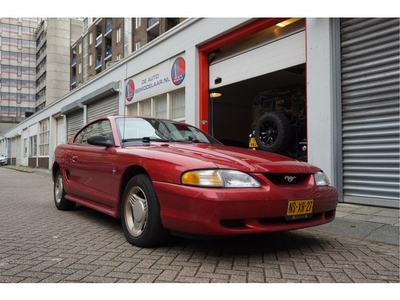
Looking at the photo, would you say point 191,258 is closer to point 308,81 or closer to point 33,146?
point 308,81

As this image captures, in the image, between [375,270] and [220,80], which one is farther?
[220,80]

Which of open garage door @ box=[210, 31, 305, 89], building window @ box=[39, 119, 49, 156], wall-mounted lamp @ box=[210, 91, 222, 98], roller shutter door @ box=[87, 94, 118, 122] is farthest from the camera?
building window @ box=[39, 119, 49, 156]

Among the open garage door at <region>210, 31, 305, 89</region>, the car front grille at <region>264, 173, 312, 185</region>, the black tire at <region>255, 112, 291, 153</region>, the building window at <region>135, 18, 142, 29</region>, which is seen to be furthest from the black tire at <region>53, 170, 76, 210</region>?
the building window at <region>135, 18, 142, 29</region>

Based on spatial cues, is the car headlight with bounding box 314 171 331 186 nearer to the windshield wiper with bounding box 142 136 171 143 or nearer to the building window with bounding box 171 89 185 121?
the windshield wiper with bounding box 142 136 171 143

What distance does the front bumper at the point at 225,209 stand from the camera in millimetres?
2627

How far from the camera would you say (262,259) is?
291 centimetres

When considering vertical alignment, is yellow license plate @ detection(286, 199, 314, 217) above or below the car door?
below

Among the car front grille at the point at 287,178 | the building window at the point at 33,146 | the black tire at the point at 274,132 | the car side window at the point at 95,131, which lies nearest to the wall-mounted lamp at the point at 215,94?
the black tire at the point at 274,132

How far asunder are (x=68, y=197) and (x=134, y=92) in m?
8.66

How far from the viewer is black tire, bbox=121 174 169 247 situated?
3043 mm

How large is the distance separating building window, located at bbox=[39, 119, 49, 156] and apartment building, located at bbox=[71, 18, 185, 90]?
19.7 ft

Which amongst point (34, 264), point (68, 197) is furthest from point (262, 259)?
point (68, 197)

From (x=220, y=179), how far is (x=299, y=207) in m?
0.76

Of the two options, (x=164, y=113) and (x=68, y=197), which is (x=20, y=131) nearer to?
(x=164, y=113)
